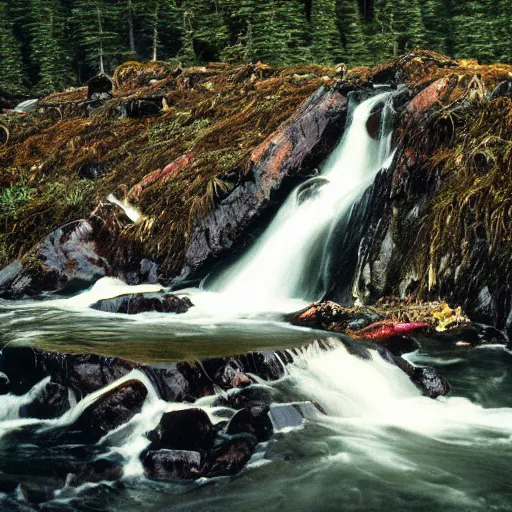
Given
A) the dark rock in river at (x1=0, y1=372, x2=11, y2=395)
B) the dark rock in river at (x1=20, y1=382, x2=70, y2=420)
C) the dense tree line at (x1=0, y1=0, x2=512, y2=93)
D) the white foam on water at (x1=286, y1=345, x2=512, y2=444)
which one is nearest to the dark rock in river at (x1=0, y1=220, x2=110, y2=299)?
the dark rock in river at (x1=0, y1=372, x2=11, y2=395)

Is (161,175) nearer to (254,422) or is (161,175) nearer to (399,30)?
(254,422)

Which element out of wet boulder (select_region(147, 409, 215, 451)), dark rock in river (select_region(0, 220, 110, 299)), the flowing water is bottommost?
dark rock in river (select_region(0, 220, 110, 299))

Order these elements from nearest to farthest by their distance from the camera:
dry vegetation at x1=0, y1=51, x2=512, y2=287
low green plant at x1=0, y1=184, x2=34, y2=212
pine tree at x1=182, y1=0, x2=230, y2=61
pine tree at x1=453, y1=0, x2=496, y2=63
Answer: dry vegetation at x1=0, y1=51, x2=512, y2=287 < low green plant at x1=0, y1=184, x2=34, y2=212 < pine tree at x1=453, y1=0, x2=496, y2=63 < pine tree at x1=182, y1=0, x2=230, y2=61

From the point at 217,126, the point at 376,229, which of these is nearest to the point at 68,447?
the point at 376,229

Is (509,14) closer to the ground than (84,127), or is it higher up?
higher up

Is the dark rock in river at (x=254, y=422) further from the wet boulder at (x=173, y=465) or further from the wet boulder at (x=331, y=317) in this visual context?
the wet boulder at (x=331, y=317)

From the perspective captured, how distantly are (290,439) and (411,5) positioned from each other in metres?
29.2

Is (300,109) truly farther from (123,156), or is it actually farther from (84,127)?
(84,127)

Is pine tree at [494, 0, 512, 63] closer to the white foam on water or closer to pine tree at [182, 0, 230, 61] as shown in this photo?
pine tree at [182, 0, 230, 61]

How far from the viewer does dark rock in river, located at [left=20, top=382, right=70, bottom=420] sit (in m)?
5.62

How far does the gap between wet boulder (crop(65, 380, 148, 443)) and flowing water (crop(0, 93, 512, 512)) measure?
0.09 m

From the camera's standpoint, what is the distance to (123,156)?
14922 millimetres

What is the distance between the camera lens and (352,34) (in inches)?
1214

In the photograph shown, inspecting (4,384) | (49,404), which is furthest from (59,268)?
(49,404)
